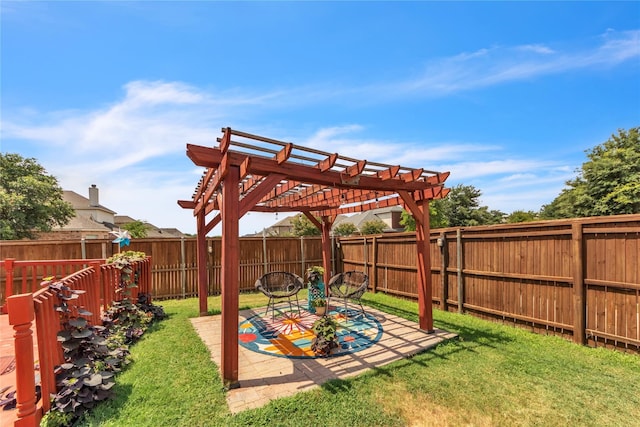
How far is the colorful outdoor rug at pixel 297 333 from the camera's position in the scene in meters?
4.10

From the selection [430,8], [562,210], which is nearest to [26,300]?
[430,8]

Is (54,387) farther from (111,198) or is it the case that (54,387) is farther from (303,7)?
(111,198)

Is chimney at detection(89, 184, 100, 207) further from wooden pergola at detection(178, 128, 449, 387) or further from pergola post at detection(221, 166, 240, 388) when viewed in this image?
pergola post at detection(221, 166, 240, 388)

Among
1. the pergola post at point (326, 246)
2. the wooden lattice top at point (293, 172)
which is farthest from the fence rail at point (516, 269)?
the wooden lattice top at point (293, 172)

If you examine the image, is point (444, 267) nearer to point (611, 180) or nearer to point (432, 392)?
point (432, 392)

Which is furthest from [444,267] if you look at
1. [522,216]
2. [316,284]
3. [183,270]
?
[522,216]

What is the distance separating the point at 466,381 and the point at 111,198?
102 feet

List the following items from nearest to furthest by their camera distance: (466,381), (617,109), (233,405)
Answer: (233,405) < (466,381) < (617,109)

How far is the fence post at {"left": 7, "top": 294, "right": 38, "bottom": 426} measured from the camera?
A: 188 cm

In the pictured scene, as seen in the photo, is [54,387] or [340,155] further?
[340,155]

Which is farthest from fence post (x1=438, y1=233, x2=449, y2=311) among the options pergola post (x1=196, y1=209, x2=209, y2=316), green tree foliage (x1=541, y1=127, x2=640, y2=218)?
green tree foliage (x1=541, y1=127, x2=640, y2=218)

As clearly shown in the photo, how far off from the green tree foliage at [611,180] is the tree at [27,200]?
28251 millimetres

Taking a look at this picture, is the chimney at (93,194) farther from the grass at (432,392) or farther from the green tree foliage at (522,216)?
the green tree foliage at (522,216)

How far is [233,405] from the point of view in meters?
2.68
